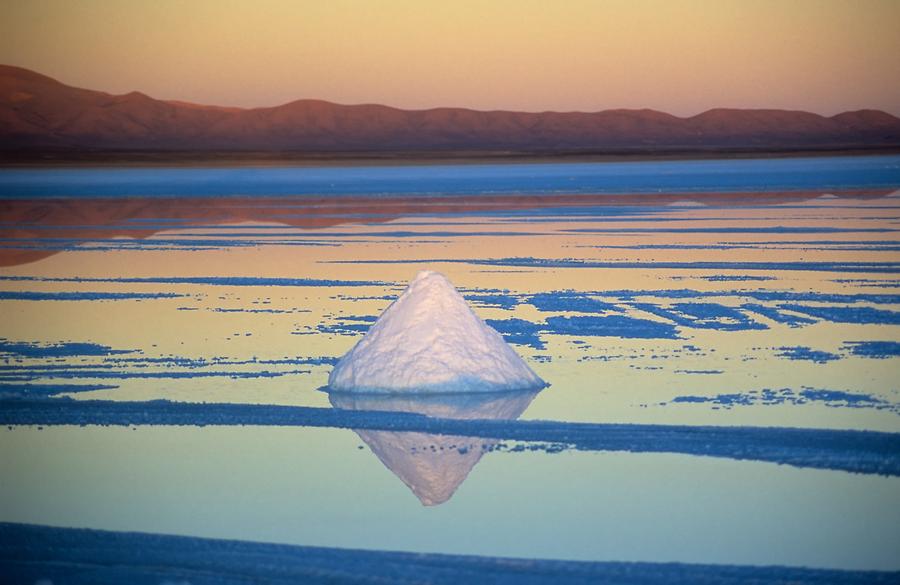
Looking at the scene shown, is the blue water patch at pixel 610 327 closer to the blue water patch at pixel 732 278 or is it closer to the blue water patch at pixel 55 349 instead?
the blue water patch at pixel 732 278

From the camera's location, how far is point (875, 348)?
28.0 feet

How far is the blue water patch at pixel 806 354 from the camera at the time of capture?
8.15 m

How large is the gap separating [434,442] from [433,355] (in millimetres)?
1157

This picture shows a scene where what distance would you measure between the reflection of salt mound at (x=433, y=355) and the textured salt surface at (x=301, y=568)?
254 centimetres

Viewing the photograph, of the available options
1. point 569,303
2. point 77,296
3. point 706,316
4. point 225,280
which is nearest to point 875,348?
point 706,316

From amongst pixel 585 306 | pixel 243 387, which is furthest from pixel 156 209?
pixel 243 387

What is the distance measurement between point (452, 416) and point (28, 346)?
3.66m

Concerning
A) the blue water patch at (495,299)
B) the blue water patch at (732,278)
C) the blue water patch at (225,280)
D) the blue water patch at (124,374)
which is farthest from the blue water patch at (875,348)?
the blue water patch at (225,280)

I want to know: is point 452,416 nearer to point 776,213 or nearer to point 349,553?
point 349,553

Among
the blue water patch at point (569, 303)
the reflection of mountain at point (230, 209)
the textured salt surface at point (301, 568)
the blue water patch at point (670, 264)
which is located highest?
the textured salt surface at point (301, 568)

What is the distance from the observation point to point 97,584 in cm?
440

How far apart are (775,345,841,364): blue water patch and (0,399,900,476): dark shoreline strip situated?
2.00m

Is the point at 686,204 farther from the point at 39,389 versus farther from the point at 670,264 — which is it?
the point at 39,389

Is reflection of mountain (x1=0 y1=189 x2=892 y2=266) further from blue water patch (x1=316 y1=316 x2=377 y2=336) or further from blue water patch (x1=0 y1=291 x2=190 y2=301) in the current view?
blue water patch (x1=316 y1=316 x2=377 y2=336)
